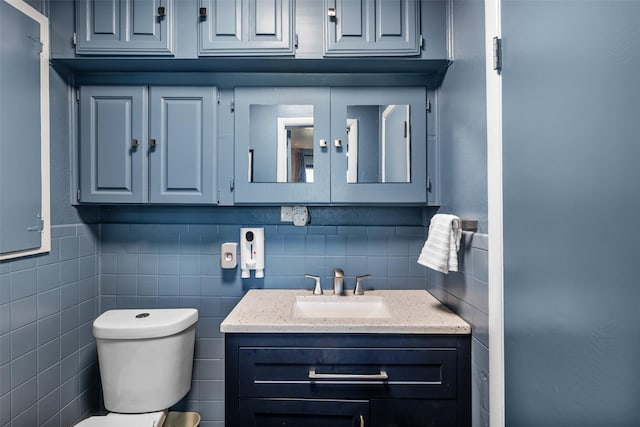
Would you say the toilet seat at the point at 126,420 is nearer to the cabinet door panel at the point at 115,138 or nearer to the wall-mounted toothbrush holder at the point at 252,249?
the wall-mounted toothbrush holder at the point at 252,249

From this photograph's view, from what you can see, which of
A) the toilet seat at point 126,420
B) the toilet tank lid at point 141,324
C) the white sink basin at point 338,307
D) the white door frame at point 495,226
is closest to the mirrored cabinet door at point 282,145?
the white sink basin at point 338,307

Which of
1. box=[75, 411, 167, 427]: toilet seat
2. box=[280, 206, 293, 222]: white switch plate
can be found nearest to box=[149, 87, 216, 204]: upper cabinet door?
box=[280, 206, 293, 222]: white switch plate

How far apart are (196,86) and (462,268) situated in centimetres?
151

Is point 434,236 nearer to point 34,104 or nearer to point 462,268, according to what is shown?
point 462,268

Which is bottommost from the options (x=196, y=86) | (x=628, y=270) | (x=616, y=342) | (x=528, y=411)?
(x=528, y=411)

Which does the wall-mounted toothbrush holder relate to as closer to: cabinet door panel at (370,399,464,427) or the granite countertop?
A: the granite countertop

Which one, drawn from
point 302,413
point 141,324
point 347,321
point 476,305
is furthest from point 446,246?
point 141,324

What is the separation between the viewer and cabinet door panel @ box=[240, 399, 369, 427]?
123cm

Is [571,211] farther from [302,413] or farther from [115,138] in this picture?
[115,138]

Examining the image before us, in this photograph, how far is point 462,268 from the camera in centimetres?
132

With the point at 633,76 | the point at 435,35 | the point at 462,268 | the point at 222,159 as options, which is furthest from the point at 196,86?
the point at 633,76

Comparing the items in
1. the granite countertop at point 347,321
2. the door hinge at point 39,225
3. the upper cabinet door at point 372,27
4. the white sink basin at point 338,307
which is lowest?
the white sink basin at point 338,307

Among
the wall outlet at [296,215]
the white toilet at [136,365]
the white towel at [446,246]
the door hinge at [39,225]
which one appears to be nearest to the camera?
the white towel at [446,246]

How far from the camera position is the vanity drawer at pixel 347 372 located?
1232mm
